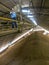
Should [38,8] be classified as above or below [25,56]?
above

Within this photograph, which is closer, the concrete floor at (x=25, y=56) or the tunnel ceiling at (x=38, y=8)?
the concrete floor at (x=25, y=56)

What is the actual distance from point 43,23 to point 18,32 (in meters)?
13.0

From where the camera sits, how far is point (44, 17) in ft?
60.5

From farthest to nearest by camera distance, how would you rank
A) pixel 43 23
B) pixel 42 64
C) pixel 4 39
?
pixel 43 23, pixel 4 39, pixel 42 64

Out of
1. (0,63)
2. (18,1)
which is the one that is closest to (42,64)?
(0,63)

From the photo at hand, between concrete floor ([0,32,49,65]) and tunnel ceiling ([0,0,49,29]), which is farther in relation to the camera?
tunnel ceiling ([0,0,49,29])

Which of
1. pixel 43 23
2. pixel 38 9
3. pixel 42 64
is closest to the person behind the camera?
pixel 42 64

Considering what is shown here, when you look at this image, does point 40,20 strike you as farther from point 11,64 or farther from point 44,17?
point 11,64

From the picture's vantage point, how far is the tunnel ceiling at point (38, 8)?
333 inches

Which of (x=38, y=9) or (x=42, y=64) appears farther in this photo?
(x=38, y=9)

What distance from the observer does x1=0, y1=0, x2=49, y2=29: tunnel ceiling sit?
847 cm

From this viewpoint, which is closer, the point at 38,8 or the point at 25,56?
the point at 25,56

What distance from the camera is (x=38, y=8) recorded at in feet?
49.5

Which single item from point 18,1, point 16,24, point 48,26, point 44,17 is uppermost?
point 18,1
